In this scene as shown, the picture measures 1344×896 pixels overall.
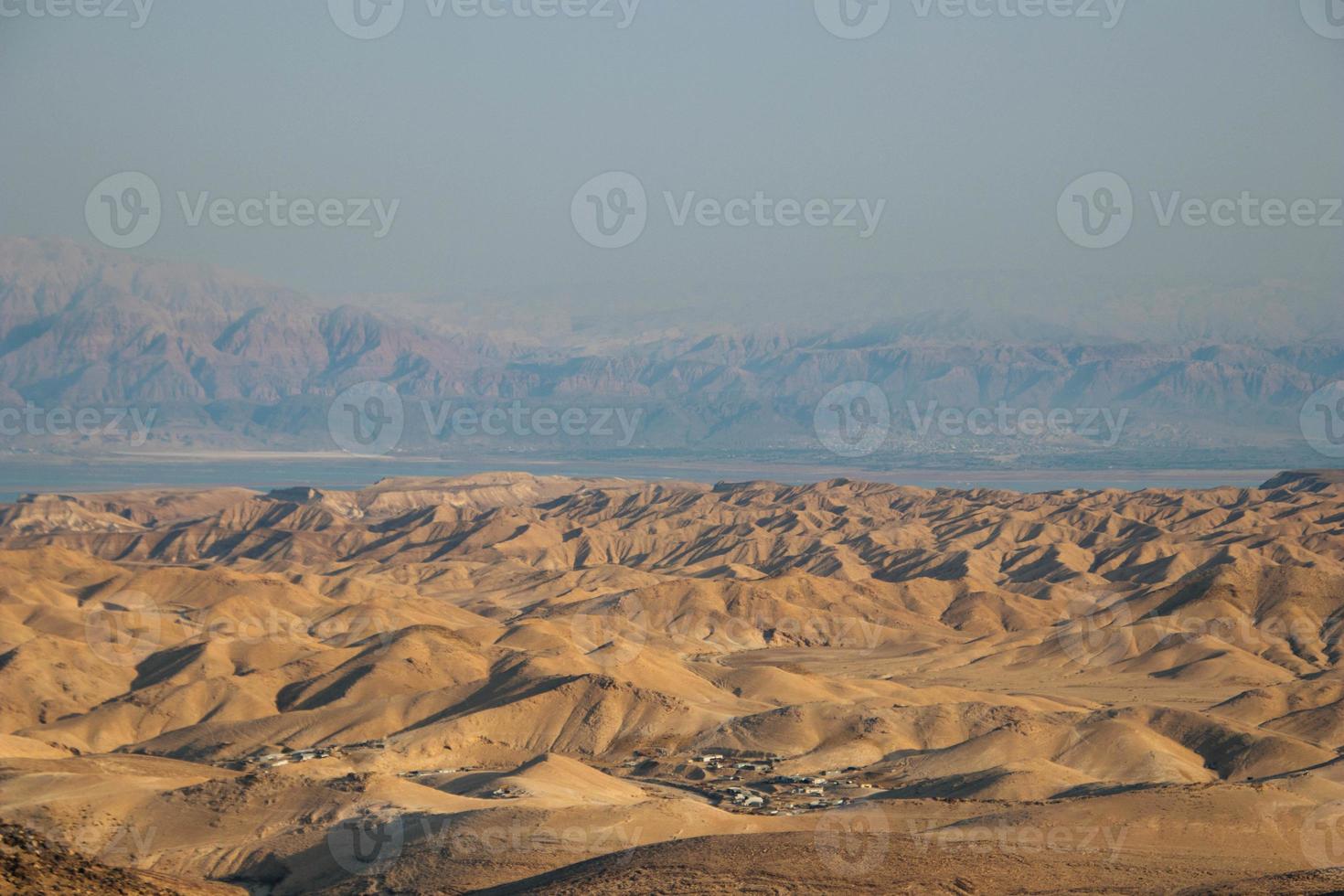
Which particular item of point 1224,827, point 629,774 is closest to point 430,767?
point 629,774

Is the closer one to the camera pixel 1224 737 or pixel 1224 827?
pixel 1224 827

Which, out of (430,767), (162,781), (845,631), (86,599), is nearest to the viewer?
(162,781)

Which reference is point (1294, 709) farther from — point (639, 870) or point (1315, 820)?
point (639, 870)

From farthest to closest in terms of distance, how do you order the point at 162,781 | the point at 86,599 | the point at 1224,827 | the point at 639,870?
the point at 86,599
the point at 162,781
the point at 1224,827
the point at 639,870

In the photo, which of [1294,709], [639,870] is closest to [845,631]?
[1294,709]

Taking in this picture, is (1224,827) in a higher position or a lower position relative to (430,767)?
higher

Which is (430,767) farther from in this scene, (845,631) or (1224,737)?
(845,631)
